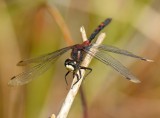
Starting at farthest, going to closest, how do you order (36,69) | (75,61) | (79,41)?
(79,41) < (36,69) < (75,61)

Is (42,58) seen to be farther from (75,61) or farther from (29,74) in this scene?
(75,61)

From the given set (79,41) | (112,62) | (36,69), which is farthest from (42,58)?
(79,41)

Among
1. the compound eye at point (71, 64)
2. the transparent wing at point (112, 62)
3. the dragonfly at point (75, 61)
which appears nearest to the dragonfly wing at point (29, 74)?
the dragonfly at point (75, 61)

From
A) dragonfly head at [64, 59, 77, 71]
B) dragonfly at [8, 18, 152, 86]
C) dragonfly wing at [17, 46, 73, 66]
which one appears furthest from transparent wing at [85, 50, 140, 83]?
dragonfly wing at [17, 46, 73, 66]

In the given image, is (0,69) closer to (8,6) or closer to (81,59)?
(8,6)

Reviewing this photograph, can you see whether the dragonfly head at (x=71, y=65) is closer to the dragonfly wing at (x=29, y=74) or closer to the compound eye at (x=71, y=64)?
the compound eye at (x=71, y=64)

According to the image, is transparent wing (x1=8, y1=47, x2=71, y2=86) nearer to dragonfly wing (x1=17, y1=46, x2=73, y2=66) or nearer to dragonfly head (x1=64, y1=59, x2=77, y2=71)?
dragonfly wing (x1=17, y1=46, x2=73, y2=66)

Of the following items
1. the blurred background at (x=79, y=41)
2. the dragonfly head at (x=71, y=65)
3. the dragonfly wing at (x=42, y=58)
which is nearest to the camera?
the dragonfly head at (x=71, y=65)

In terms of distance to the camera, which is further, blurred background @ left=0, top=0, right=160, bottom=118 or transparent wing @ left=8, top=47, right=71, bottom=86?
blurred background @ left=0, top=0, right=160, bottom=118

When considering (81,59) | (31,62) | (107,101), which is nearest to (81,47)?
(81,59)
